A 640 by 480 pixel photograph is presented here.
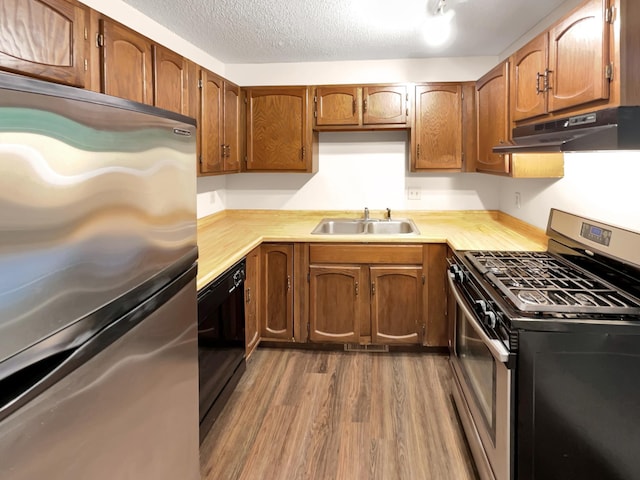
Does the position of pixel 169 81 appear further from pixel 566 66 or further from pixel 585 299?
pixel 585 299

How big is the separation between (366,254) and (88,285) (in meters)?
2.45

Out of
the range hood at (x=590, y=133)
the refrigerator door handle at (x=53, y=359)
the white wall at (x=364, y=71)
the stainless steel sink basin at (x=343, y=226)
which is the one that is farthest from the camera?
the stainless steel sink basin at (x=343, y=226)

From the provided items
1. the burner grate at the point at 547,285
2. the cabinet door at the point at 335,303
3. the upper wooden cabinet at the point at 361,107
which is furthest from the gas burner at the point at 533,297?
the upper wooden cabinet at the point at 361,107

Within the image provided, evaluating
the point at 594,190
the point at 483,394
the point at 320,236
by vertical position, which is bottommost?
the point at 483,394

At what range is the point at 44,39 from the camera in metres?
1.49

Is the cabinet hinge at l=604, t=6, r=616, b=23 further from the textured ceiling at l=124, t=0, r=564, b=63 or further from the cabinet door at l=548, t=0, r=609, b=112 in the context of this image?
the textured ceiling at l=124, t=0, r=564, b=63

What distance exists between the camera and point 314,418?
240 centimetres

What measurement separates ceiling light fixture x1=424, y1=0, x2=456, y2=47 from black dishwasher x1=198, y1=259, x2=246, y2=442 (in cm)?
180

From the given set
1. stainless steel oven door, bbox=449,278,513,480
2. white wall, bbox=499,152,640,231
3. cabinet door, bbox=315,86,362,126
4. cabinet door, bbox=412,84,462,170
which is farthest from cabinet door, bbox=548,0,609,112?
cabinet door, bbox=315,86,362,126

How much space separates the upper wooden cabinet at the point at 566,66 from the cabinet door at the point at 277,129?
1580 millimetres

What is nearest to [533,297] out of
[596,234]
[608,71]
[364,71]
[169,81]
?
[596,234]

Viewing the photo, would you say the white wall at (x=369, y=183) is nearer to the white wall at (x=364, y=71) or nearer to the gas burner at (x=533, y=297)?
the white wall at (x=364, y=71)

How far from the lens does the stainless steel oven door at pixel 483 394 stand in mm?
1509

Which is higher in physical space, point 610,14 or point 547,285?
point 610,14
